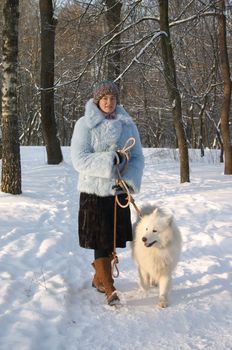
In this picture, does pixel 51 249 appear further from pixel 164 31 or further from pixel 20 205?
pixel 164 31

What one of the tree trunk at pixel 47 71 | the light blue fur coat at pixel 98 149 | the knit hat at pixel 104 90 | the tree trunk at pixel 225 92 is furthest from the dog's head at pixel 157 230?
the tree trunk at pixel 47 71

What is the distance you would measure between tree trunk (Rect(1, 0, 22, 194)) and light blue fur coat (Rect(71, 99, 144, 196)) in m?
4.50

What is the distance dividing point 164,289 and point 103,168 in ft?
4.20

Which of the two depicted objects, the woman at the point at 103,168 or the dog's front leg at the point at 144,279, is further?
the dog's front leg at the point at 144,279

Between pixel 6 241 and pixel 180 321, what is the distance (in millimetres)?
2789

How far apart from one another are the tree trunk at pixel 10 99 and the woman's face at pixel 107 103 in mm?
4553

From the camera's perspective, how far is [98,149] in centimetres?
429

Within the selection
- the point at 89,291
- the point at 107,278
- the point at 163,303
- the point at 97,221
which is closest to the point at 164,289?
the point at 163,303

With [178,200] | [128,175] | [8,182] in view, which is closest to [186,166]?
[178,200]

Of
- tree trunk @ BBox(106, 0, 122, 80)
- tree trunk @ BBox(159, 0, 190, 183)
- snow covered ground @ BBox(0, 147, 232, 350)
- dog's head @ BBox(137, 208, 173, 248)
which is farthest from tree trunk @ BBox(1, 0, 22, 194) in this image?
dog's head @ BBox(137, 208, 173, 248)

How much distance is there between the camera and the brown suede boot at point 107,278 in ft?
13.8

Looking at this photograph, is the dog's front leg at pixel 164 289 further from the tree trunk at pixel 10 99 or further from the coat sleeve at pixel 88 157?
the tree trunk at pixel 10 99

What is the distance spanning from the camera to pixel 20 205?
7.95 metres

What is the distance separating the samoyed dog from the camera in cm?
426
